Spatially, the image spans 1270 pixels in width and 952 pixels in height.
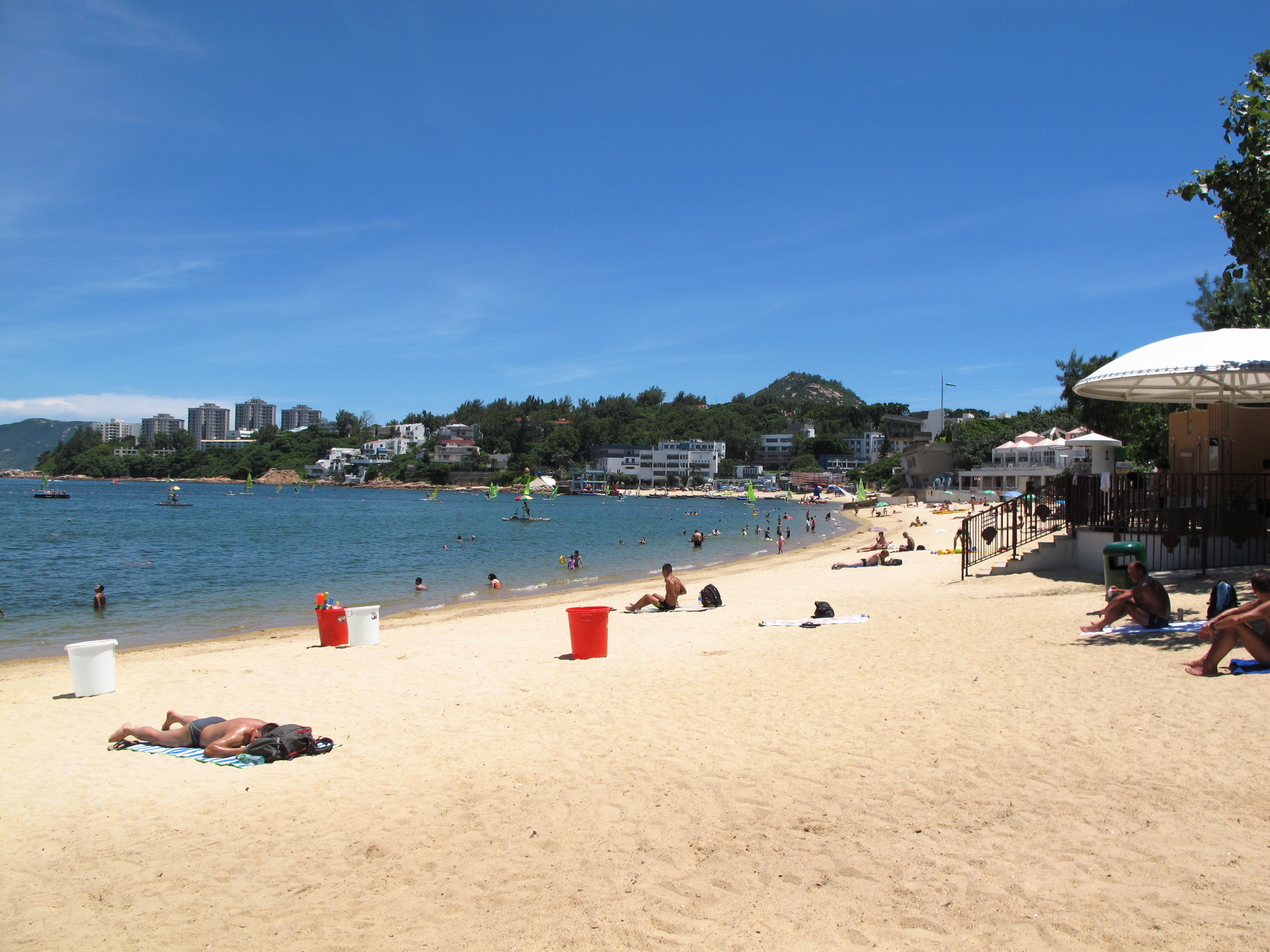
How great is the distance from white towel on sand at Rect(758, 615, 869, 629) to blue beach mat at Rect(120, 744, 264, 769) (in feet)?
25.4

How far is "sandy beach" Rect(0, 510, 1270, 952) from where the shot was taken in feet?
12.7

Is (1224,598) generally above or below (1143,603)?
above

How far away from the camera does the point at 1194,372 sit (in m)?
11.3

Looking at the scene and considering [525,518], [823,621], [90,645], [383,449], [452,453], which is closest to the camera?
[90,645]

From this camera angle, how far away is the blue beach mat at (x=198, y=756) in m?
6.73

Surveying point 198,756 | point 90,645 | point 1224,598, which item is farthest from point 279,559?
point 1224,598

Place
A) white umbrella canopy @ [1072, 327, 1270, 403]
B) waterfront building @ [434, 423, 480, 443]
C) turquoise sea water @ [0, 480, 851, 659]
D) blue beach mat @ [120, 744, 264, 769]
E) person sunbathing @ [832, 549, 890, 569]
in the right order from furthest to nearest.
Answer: waterfront building @ [434, 423, 480, 443]
person sunbathing @ [832, 549, 890, 569]
turquoise sea water @ [0, 480, 851, 659]
white umbrella canopy @ [1072, 327, 1270, 403]
blue beach mat @ [120, 744, 264, 769]

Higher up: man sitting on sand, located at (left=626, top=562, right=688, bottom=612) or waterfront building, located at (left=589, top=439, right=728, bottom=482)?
waterfront building, located at (left=589, top=439, right=728, bottom=482)

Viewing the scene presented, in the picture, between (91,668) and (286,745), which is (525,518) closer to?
(91,668)

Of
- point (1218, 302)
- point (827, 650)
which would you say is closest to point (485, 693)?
point (827, 650)

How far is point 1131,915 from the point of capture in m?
3.62

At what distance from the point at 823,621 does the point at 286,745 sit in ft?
26.5

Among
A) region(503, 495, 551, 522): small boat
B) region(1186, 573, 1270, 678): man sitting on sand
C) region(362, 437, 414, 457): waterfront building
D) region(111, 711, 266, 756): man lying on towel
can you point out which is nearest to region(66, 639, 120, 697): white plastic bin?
region(111, 711, 266, 756): man lying on towel

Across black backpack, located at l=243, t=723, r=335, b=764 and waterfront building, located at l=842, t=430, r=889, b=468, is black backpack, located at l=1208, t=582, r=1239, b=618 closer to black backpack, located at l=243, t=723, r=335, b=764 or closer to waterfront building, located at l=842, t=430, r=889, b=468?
black backpack, located at l=243, t=723, r=335, b=764
